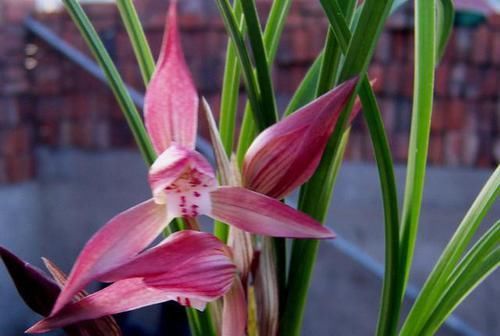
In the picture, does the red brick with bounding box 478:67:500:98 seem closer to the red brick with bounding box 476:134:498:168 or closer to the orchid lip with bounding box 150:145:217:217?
the red brick with bounding box 476:134:498:168

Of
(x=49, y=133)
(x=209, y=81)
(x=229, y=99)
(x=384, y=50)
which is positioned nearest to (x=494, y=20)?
(x=384, y=50)

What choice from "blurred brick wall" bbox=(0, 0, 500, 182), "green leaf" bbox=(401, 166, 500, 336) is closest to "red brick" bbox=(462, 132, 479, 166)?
"blurred brick wall" bbox=(0, 0, 500, 182)

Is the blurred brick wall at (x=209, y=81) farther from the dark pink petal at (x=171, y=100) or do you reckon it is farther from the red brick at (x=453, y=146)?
the dark pink petal at (x=171, y=100)

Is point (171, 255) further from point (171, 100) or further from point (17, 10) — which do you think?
point (17, 10)

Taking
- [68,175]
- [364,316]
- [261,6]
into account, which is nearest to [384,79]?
[261,6]

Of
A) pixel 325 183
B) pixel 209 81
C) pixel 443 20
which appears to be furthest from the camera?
pixel 209 81

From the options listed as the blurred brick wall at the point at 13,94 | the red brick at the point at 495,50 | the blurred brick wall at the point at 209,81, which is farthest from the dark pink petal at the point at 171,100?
the red brick at the point at 495,50

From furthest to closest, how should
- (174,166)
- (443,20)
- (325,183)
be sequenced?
(443,20) → (325,183) → (174,166)
